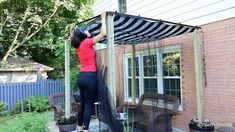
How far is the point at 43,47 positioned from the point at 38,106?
821cm

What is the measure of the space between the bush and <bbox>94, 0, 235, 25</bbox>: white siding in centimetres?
601

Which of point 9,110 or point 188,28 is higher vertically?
point 188,28

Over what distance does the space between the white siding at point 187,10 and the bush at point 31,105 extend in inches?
236

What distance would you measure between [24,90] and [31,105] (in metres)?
1.69

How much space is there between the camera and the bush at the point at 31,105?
11352mm

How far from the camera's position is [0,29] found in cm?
1652

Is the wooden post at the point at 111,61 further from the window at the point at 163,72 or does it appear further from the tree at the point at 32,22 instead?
the tree at the point at 32,22

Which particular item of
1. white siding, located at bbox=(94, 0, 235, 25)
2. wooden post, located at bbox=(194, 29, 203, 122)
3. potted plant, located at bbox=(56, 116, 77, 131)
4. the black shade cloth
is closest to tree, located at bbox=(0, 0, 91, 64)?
white siding, located at bbox=(94, 0, 235, 25)

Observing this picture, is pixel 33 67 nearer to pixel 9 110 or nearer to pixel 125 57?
pixel 9 110

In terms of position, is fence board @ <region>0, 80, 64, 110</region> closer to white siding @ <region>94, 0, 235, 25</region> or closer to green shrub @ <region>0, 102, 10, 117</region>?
green shrub @ <region>0, 102, 10, 117</region>

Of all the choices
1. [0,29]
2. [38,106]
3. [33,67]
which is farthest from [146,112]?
[0,29]

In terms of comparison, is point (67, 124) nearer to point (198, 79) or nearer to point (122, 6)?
point (198, 79)

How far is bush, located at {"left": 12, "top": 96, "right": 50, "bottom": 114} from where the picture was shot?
11.4 meters

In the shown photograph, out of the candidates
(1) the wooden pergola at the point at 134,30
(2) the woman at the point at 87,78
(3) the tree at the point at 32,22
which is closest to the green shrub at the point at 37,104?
(1) the wooden pergola at the point at 134,30
